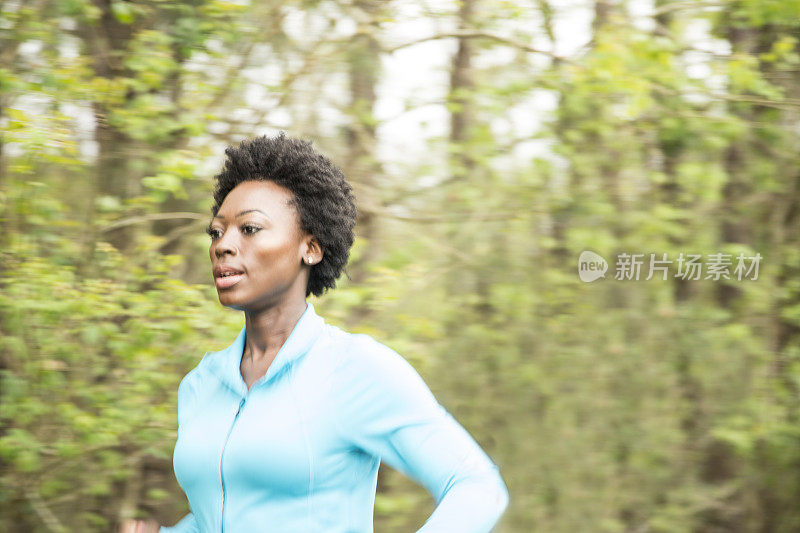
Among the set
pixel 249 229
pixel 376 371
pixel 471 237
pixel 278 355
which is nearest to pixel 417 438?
pixel 376 371

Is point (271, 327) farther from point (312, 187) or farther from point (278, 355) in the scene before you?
point (312, 187)

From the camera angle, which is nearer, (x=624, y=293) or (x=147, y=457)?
(x=147, y=457)

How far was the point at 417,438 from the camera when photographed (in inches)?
63.4

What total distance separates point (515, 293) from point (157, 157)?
213 cm

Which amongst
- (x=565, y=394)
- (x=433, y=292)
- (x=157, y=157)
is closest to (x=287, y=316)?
(x=157, y=157)

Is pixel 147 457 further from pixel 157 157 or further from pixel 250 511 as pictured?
pixel 250 511

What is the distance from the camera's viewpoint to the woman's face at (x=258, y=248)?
186cm

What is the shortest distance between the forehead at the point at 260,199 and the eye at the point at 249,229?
0.05 meters

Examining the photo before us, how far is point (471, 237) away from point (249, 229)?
3.03m

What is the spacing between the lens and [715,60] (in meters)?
4.89

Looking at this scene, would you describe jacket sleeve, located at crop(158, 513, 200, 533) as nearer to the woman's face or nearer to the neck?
the neck

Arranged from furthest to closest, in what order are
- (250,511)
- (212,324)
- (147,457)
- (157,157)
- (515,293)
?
(515,293)
(147,457)
(157,157)
(212,324)
(250,511)

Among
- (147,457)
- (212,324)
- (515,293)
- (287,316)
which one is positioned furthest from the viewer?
(515,293)

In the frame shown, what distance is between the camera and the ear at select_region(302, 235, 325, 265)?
197cm
